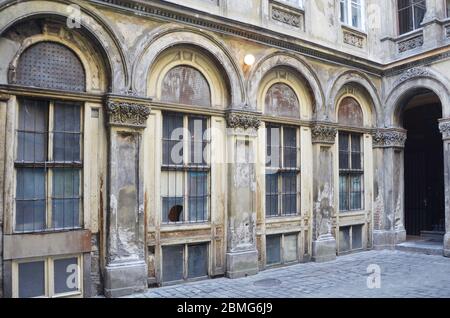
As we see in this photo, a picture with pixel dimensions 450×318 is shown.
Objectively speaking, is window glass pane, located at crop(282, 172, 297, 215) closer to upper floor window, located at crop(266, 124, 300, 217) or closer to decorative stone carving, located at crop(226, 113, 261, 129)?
upper floor window, located at crop(266, 124, 300, 217)

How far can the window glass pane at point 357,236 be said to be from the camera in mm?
10969

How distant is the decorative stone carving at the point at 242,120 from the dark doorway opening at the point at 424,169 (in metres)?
Answer: 7.07

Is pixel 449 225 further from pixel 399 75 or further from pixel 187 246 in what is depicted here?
pixel 187 246

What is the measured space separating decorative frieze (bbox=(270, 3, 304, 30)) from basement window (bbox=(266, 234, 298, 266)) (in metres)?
5.41

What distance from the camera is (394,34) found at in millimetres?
11789

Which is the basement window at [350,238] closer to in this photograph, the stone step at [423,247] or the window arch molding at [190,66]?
the stone step at [423,247]

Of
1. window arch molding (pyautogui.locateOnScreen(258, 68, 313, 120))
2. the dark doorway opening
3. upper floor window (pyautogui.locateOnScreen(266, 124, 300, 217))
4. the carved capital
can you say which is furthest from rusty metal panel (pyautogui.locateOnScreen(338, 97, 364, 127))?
the carved capital

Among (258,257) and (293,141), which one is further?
(293,141)

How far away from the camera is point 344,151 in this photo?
10844 mm

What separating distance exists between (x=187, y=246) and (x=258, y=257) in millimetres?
1893

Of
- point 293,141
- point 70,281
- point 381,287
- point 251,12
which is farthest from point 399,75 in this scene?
point 70,281

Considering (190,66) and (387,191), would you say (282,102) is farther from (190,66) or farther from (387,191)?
(387,191)

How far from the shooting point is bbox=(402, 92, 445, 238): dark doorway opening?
12.9 m

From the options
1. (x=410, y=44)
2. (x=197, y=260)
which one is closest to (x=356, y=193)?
(x=410, y=44)
